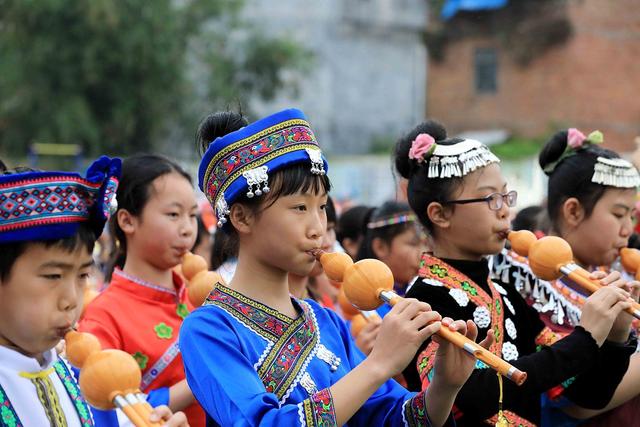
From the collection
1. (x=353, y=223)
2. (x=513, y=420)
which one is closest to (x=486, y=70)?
(x=353, y=223)

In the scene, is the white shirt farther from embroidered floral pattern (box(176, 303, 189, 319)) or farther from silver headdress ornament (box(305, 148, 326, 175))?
embroidered floral pattern (box(176, 303, 189, 319))

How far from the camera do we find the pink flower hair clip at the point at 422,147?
347cm

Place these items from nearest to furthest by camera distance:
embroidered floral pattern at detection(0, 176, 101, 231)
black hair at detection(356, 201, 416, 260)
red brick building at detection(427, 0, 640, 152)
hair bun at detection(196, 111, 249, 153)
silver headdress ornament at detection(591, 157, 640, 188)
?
embroidered floral pattern at detection(0, 176, 101, 231), hair bun at detection(196, 111, 249, 153), silver headdress ornament at detection(591, 157, 640, 188), black hair at detection(356, 201, 416, 260), red brick building at detection(427, 0, 640, 152)

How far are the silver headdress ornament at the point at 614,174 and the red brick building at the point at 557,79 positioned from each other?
68.8ft

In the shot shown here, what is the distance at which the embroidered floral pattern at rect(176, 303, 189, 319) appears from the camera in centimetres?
411

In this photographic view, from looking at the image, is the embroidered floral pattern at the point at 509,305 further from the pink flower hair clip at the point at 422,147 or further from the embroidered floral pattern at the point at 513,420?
the pink flower hair clip at the point at 422,147

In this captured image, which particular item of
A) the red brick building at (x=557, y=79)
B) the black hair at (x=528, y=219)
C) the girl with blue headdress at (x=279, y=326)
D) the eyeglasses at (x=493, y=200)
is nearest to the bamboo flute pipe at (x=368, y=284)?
the girl with blue headdress at (x=279, y=326)

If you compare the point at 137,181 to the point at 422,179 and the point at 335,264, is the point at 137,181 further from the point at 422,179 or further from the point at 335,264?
the point at 335,264

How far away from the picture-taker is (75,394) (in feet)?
9.08

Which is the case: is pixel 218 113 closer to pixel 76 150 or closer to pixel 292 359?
pixel 292 359

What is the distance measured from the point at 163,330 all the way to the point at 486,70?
24.3 meters

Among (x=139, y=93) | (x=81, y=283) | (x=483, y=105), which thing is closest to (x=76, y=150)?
(x=139, y=93)


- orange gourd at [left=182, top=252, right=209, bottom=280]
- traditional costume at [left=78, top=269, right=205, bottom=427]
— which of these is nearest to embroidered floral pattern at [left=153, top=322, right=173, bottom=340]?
traditional costume at [left=78, top=269, right=205, bottom=427]

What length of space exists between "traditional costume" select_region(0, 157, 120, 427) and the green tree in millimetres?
15652
